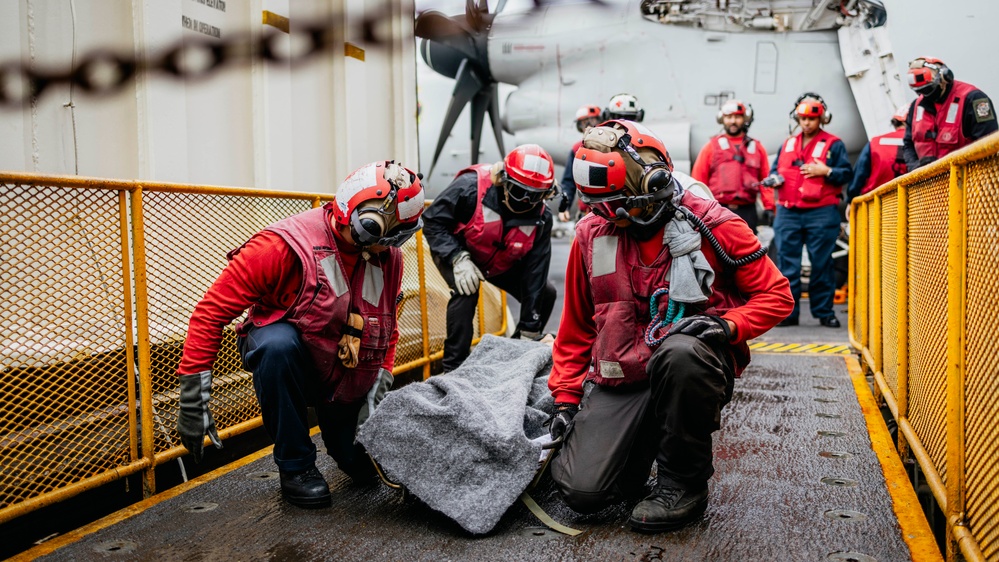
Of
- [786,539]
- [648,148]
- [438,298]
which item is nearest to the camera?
[786,539]

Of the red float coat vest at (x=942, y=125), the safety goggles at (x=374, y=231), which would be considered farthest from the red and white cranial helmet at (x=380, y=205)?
the red float coat vest at (x=942, y=125)

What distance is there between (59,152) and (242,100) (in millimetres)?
1349

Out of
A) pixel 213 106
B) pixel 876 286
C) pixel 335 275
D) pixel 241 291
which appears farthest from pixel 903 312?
pixel 213 106

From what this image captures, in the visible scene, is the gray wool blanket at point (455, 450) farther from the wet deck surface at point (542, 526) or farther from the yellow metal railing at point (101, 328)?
the yellow metal railing at point (101, 328)

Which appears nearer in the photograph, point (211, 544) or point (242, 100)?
point (211, 544)

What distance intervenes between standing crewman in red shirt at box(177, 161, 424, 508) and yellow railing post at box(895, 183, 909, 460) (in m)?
2.14

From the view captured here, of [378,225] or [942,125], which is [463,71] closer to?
[942,125]

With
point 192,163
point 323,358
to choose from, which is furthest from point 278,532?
point 192,163

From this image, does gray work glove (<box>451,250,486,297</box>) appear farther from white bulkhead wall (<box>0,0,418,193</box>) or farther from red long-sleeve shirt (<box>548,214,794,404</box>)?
red long-sleeve shirt (<box>548,214,794,404</box>)

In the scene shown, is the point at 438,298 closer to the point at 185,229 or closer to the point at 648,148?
the point at 185,229

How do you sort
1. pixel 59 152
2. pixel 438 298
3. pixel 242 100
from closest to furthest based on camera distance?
pixel 59 152
pixel 242 100
pixel 438 298

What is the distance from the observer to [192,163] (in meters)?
4.35

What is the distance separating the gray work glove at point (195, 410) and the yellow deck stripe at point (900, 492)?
2276 mm

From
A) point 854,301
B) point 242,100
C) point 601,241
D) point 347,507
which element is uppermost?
point 242,100
